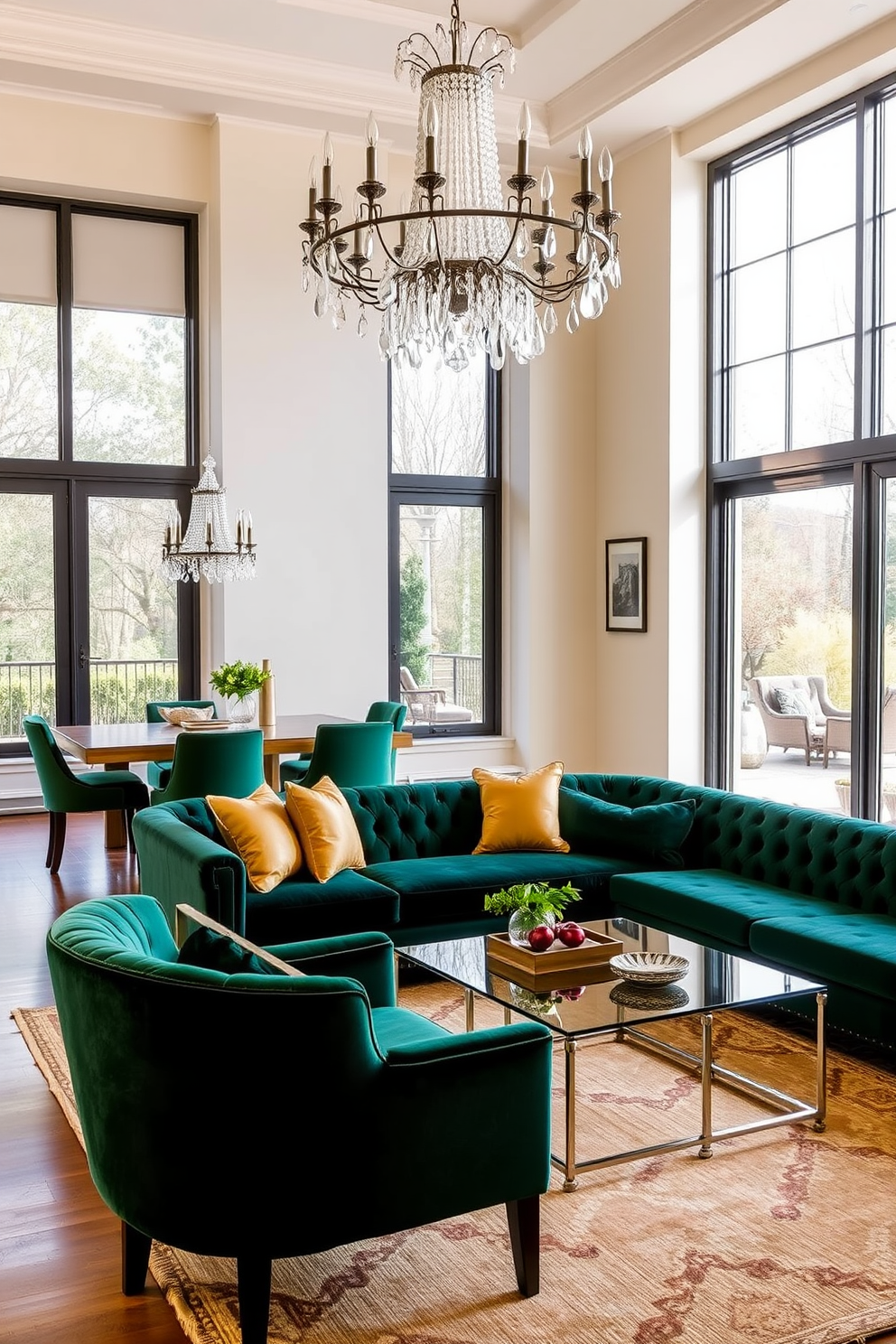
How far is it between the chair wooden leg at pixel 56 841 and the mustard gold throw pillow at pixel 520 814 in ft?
9.07

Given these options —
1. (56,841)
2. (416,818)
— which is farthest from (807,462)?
(56,841)

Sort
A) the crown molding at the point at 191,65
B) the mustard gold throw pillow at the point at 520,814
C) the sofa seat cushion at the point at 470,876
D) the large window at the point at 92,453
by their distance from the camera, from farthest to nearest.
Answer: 1. the large window at the point at 92,453
2. the crown molding at the point at 191,65
3. the mustard gold throw pillow at the point at 520,814
4. the sofa seat cushion at the point at 470,876

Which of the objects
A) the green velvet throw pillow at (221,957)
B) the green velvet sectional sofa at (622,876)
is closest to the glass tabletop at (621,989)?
the green velvet sectional sofa at (622,876)

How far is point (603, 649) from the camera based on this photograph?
31.8ft

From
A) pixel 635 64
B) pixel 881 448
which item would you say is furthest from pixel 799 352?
pixel 635 64

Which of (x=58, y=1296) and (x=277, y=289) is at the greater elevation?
(x=277, y=289)

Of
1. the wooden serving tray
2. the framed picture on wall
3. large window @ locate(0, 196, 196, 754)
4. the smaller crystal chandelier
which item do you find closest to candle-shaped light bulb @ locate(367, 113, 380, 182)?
the wooden serving tray

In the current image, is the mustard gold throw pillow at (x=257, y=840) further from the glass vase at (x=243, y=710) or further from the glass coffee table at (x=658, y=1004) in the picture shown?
the glass vase at (x=243, y=710)

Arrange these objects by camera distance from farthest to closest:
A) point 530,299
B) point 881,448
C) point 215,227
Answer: point 215,227 → point 881,448 → point 530,299

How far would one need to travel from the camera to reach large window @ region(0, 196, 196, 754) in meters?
8.99

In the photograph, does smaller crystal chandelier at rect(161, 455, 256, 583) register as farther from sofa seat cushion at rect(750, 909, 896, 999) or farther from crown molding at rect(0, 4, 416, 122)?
sofa seat cushion at rect(750, 909, 896, 999)

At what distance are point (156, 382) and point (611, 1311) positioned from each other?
796cm

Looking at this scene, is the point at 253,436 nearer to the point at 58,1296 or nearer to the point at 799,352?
the point at 799,352

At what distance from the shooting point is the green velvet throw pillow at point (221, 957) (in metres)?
2.73
